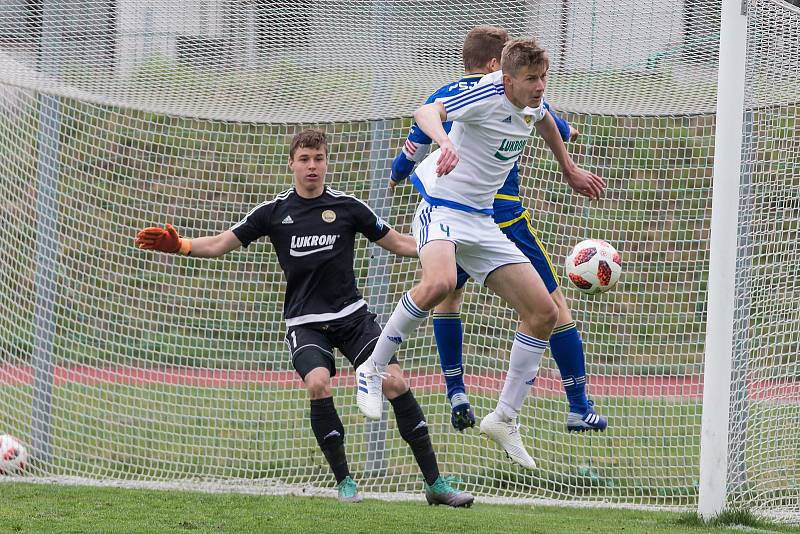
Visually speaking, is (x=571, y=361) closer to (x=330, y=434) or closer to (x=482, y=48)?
(x=330, y=434)

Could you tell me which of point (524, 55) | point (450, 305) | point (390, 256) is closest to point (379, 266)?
point (390, 256)

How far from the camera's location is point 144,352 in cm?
916

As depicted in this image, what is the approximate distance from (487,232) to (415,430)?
4.45 feet

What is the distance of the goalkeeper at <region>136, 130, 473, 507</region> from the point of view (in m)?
6.13

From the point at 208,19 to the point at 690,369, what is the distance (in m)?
4.73

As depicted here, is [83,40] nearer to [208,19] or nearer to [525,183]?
[208,19]

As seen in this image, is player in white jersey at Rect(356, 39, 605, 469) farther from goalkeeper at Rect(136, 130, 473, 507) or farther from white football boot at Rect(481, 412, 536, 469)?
goalkeeper at Rect(136, 130, 473, 507)

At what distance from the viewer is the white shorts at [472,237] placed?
18.2 feet

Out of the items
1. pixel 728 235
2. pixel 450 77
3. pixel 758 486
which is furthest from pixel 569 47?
pixel 758 486

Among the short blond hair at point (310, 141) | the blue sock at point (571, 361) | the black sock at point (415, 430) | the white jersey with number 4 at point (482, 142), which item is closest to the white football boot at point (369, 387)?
the black sock at point (415, 430)

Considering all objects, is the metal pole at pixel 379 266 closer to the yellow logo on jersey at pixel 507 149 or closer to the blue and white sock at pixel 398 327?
the yellow logo on jersey at pixel 507 149

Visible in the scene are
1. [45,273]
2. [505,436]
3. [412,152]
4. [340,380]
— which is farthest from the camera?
[340,380]

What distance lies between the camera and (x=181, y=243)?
6.18 m

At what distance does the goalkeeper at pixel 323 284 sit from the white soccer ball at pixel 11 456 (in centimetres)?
267
